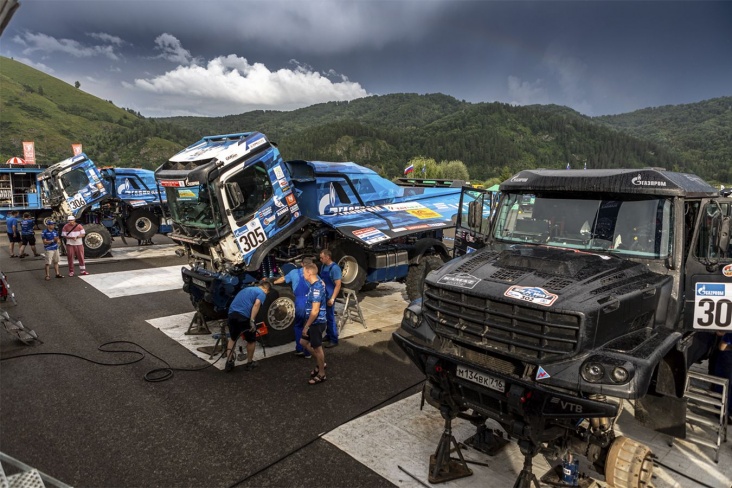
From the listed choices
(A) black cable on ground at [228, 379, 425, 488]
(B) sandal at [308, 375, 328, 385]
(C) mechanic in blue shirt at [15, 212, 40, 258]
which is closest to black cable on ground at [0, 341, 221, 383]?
(B) sandal at [308, 375, 328, 385]

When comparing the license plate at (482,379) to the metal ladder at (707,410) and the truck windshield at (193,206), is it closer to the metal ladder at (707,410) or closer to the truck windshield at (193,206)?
the metal ladder at (707,410)

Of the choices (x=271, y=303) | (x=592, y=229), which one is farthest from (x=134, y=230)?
(x=592, y=229)

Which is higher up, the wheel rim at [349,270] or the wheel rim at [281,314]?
the wheel rim at [349,270]

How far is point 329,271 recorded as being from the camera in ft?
23.8

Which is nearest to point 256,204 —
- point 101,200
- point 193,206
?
point 193,206

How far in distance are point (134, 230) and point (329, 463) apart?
16.3m

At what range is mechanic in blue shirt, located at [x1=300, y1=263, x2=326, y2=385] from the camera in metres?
5.85

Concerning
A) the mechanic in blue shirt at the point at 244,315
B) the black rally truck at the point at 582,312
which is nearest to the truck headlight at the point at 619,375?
the black rally truck at the point at 582,312

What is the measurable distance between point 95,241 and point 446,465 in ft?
50.2

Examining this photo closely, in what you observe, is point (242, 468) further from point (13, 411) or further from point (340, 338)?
point (340, 338)

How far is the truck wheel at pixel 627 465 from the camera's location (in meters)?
3.42

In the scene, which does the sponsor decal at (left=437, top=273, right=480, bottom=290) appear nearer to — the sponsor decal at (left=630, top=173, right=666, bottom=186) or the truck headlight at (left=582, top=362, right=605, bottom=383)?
the truck headlight at (left=582, top=362, right=605, bottom=383)

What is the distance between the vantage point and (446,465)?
13.2ft

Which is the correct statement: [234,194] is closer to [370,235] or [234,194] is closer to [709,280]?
[370,235]
